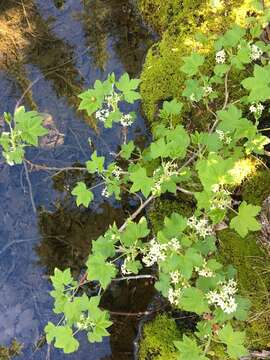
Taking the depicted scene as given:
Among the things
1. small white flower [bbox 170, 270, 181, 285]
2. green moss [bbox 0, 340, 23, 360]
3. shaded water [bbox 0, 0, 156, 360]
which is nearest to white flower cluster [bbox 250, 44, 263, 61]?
shaded water [bbox 0, 0, 156, 360]

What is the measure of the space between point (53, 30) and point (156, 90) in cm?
116

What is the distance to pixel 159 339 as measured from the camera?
3.34m

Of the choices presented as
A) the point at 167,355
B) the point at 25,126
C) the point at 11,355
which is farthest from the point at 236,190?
the point at 11,355

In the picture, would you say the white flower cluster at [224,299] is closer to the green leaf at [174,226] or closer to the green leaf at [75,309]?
the green leaf at [174,226]

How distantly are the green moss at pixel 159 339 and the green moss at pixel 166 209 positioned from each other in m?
0.62

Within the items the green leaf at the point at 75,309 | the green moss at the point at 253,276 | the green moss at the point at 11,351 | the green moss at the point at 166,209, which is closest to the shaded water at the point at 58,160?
the green moss at the point at 11,351

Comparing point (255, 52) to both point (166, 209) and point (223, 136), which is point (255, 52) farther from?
point (166, 209)

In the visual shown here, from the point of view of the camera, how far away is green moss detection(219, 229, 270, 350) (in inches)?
122

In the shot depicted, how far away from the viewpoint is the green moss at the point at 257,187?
336 cm

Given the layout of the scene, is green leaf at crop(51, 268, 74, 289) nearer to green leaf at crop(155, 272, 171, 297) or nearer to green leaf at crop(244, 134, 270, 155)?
green leaf at crop(155, 272, 171, 297)

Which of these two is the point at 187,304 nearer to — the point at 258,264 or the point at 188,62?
the point at 258,264

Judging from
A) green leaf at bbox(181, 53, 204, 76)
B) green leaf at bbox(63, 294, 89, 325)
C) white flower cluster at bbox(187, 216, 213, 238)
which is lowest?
green leaf at bbox(63, 294, 89, 325)

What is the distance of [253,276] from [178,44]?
1852 mm

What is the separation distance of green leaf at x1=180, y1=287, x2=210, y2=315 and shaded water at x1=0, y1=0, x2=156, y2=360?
1243mm
